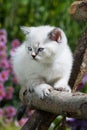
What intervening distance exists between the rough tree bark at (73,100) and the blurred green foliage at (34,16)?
2.52m

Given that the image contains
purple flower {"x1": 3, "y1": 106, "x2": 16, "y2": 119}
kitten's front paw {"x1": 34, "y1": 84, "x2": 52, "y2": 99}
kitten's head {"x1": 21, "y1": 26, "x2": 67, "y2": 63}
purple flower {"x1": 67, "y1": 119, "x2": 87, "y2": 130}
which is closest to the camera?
kitten's front paw {"x1": 34, "y1": 84, "x2": 52, "y2": 99}

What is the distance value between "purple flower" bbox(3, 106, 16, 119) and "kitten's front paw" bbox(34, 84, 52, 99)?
2398 millimetres

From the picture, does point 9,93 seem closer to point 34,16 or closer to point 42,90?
point 34,16

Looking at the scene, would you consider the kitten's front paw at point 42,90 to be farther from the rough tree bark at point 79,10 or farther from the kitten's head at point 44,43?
the rough tree bark at point 79,10

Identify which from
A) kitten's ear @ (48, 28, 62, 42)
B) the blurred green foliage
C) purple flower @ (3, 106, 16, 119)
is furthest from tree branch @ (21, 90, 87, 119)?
the blurred green foliage

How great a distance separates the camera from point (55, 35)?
3104mm

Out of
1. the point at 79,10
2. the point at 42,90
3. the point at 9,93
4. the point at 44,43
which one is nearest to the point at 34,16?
the point at 9,93

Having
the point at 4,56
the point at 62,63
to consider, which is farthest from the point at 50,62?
the point at 4,56

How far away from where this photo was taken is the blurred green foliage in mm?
6023

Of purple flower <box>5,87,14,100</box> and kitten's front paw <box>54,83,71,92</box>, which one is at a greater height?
kitten's front paw <box>54,83,71,92</box>

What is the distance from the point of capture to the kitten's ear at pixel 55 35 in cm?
308

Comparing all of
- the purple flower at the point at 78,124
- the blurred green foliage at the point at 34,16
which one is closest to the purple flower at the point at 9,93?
the blurred green foliage at the point at 34,16

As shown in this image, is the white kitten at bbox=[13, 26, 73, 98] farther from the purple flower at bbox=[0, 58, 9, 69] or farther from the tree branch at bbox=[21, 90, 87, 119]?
the purple flower at bbox=[0, 58, 9, 69]

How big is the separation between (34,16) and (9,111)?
4.56 ft
